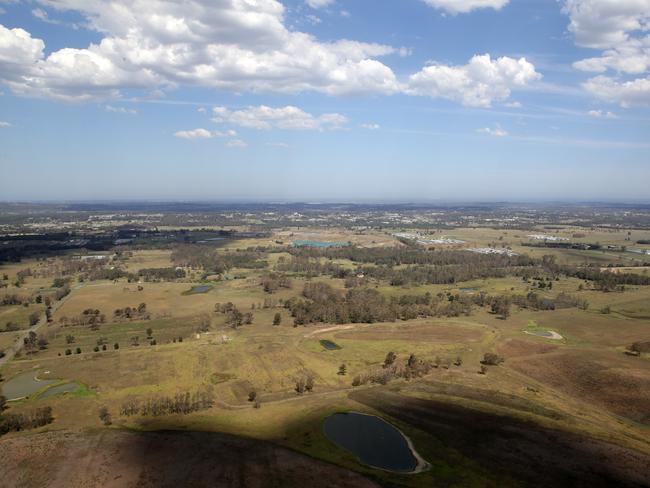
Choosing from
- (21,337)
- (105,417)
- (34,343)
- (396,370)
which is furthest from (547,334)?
(21,337)

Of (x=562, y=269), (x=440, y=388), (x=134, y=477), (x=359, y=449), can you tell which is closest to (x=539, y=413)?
(x=440, y=388)

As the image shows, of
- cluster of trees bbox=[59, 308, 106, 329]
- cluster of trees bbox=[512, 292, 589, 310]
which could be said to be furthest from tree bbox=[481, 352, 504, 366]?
cluster of trees bbox=[59, 308, 106, 329]

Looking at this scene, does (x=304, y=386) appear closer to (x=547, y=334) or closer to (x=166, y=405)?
(x=166, y=405)

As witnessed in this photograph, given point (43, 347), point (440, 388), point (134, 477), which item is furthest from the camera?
point (43, 347)

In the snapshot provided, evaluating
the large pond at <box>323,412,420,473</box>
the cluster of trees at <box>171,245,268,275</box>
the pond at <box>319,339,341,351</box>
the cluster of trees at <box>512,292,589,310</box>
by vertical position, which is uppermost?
the cluster of trees at <box>171,245,268,275</box>

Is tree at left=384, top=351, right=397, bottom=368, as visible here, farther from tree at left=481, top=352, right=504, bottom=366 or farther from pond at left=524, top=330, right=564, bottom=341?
pond at left=524, top=330, right=564, bottom=341

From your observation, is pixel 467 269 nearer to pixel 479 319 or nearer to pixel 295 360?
pixel 479 319
